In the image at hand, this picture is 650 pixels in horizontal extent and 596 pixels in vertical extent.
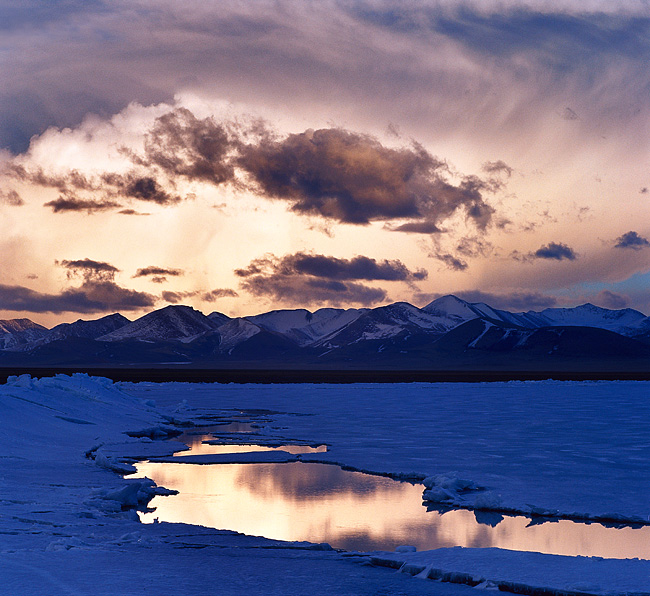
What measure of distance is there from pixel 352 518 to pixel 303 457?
8.41 metres

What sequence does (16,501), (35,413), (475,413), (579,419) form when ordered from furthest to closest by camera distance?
(475,413) < (579,419) < (35,413) < (16,501)

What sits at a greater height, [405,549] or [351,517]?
[405,549]

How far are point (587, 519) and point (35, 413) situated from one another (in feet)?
65.9

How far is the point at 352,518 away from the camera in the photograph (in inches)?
606

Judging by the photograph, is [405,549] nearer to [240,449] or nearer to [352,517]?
[352,517]

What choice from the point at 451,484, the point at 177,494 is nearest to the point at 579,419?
the point at 451,484

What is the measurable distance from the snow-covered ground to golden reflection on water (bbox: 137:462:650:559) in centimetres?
79

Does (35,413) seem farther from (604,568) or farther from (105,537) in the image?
(604,568)

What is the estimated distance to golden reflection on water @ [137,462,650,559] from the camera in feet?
44.4

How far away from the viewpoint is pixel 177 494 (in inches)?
701

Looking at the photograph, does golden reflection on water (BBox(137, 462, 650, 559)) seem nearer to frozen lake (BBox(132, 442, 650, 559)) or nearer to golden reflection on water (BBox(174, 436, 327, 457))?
frozen lake (BBox(132, 442, 650, 559))

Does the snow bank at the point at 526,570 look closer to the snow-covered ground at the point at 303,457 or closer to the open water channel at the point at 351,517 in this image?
the snow-covered ground at the point at 303,457

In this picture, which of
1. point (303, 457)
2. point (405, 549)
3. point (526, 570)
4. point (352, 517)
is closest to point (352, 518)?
point (352, 517)

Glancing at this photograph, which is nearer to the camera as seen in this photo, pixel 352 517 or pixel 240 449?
pixel 352 517
